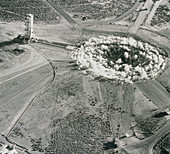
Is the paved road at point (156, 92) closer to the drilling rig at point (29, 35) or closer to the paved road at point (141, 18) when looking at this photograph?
the paved road at point (141, 18)

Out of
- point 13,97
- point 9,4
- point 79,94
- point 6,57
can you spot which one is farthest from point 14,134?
point 9,4

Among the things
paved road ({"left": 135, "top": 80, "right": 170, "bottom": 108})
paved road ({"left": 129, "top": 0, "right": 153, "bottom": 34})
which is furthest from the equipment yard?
paved road ({"left": 129, "top": 0, "right": 153, "bottom": 34})

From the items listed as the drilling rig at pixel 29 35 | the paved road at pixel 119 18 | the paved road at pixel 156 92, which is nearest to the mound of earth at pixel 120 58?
the paved road at pixel 156 92

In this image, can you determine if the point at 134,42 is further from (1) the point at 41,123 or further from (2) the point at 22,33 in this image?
(1) the point at 41,123

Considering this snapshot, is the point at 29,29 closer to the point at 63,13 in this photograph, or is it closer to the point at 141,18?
the point at 63,13

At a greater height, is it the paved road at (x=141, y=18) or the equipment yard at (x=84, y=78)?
the paved road at (x=141, y=18)

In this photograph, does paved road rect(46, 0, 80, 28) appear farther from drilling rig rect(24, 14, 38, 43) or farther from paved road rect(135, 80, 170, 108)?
paved road rect(135, 80, 170, 108)
